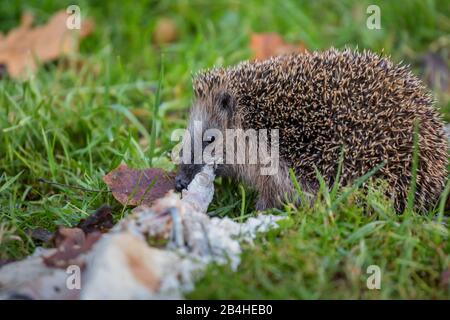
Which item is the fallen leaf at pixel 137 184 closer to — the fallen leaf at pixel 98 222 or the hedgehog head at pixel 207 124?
the hedgehog head at pixel 207 124

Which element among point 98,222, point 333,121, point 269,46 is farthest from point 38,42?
point 333,121

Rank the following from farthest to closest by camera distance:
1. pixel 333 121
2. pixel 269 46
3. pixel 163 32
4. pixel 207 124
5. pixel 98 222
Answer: pixel 163 32
pixel 269 46
pixel 207 124
pixel 333 121
pixel 98 222

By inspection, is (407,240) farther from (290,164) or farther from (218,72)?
(218,72)

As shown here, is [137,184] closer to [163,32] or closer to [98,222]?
[98,222]

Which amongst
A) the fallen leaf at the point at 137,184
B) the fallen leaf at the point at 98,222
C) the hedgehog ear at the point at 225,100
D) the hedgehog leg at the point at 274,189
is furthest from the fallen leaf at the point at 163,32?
the fallen leaf at the point at 98,222

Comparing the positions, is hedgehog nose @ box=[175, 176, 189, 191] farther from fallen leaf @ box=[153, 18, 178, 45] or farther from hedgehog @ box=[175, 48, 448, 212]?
fallen leaf @ box=[153, 18, 178, 45]

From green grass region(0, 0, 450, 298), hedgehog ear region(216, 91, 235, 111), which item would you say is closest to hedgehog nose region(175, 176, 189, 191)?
green grass region(0, 0, 450, 298)
